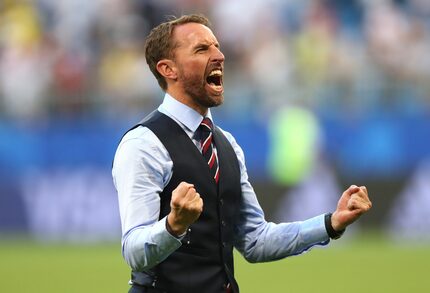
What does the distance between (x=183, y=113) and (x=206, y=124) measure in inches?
5.6

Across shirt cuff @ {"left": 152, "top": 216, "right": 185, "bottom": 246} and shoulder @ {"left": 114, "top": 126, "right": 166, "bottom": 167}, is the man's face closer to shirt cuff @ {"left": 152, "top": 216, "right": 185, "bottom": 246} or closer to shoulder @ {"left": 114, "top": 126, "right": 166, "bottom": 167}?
shoulder @ {"left": 114, "top": 126, "right": 166, "bottom": 167}

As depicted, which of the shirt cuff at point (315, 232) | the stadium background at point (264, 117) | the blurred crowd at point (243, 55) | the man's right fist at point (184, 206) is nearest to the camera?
the man's right fist at point (184, 206)

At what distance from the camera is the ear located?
18.9 feet

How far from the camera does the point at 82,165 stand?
57.0 ft

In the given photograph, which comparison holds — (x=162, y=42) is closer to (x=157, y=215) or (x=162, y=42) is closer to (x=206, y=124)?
(x=206, y=124)

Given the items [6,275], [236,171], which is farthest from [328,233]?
[6,275]

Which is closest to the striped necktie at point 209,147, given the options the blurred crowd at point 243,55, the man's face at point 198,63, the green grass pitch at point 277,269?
the man's face at point 198,63

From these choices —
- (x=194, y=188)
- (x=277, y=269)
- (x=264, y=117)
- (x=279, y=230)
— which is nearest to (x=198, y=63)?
(x=194, y=188)

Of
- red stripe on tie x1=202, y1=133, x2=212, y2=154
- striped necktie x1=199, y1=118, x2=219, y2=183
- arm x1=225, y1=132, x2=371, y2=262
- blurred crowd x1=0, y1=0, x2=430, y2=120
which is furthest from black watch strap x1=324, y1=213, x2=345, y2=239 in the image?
blurred crowd x1=0, y1=0, x2=430, y2=120

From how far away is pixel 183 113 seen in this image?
5734 mm

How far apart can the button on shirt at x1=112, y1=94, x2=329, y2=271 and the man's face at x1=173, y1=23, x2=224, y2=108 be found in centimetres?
11

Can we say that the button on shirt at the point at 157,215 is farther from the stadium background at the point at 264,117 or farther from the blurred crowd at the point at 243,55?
the blurred crowd at the point at 243,55

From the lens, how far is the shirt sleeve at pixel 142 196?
5094 millimetres

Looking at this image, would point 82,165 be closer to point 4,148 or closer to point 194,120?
point 4,148
